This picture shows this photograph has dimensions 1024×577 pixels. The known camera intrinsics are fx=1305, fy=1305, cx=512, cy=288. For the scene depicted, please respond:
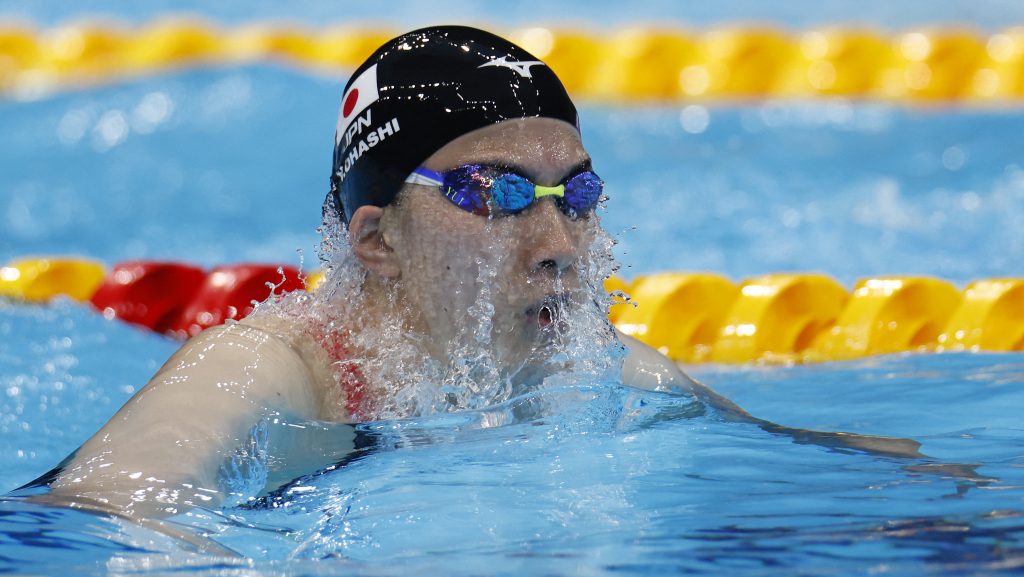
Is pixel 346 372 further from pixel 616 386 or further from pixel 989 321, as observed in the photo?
pixel 989 321

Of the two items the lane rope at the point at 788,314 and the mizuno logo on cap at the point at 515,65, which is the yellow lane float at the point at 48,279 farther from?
the mizuno logo on cap at the point at 515,65

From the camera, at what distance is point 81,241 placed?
23.0ft

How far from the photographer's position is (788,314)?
4.23 metres

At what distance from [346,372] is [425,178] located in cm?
40

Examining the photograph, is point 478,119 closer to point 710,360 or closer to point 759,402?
point 759,402

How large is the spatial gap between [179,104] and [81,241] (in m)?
1.56

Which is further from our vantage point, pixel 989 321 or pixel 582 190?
pixel 989 321

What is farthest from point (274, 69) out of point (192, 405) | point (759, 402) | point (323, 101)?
point (192, 405)

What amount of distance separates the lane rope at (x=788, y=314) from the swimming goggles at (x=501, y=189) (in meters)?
1.47

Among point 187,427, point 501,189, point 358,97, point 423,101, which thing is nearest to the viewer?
point 187,427

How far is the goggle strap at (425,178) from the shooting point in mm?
2486

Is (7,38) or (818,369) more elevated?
(7,38)

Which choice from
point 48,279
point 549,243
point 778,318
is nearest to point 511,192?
point 549,243

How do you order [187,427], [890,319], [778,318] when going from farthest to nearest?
[778,318] < [890,319] < [187,427]
